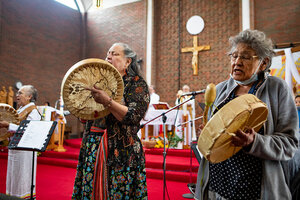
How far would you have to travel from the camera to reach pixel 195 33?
9969 millimetres

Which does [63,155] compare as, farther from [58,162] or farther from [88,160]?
[88,160]

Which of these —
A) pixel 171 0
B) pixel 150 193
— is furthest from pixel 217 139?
pixel 171 0

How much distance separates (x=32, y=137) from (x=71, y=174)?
9.31 feet

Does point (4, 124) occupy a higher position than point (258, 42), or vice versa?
point (258, 42)

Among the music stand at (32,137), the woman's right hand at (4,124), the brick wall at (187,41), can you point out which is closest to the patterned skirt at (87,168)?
the music stand at (32,137)

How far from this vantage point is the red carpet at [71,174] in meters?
3.69

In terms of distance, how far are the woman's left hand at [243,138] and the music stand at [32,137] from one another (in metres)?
1.88

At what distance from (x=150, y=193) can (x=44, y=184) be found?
1888 mm

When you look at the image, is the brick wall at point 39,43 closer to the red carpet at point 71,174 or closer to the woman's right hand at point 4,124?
the red carpet at point 71,174

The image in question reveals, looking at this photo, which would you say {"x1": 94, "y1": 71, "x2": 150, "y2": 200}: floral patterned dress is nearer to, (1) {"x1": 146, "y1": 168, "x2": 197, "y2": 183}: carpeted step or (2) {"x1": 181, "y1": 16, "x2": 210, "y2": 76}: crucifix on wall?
(1) {"x1": 146, "y1": 168, "x2": 197, "y2": 183}: carpeted step

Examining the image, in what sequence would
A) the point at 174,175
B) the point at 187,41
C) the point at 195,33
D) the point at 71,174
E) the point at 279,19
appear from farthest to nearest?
the point at 187,41 < the point at 195,33 < the point at 279,19 < the point at 71,174 < the point at 174,175

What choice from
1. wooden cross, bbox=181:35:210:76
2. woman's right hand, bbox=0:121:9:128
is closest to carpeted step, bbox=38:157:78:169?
woman's right hand, bbox=0:121:9:128

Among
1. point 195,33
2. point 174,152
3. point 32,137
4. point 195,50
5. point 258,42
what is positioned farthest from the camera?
point 195,33

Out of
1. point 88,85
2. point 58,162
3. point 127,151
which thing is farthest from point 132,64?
point 58,162
